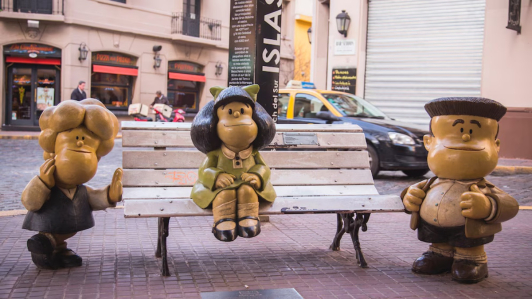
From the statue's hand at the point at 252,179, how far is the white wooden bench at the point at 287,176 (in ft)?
0.67

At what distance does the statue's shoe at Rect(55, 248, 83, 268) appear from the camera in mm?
4391

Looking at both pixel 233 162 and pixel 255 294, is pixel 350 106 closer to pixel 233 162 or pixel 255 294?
pixel 233 162

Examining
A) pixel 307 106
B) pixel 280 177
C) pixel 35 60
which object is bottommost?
pixel 280 177

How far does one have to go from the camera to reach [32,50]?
22.6 meters

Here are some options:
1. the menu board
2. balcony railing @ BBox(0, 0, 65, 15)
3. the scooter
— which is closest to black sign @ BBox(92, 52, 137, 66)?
balcony railing @ BBox(0, 0, 65, 15)

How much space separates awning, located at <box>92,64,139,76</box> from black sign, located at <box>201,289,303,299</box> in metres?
21.6

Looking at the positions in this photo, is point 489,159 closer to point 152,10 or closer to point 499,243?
point 499,243

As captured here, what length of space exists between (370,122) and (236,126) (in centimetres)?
664

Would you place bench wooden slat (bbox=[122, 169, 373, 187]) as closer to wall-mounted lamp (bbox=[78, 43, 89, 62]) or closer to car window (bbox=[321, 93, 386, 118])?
car window (bbox=[321, 93, 386, 118])

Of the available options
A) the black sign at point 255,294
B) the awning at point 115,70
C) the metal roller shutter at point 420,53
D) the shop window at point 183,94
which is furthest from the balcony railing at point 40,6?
the black sign at point 255,294

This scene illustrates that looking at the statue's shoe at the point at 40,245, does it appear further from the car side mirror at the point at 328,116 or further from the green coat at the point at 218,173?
the car side mirror at the point at 328,116

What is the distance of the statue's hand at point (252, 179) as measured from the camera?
424 cm

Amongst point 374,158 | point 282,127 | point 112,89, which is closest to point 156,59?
point 112,89

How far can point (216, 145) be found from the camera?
175 inches
